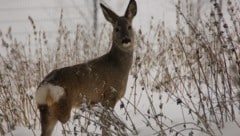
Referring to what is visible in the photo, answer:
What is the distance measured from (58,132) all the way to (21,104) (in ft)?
2.67

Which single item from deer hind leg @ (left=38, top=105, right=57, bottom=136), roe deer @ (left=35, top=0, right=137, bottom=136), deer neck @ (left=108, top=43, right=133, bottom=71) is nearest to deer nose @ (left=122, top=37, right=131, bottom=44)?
roe deer @ (left=35, top=0, right=137, bottom=136)

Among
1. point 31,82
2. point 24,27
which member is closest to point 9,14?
point 24,27

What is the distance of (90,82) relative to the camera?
192 inches

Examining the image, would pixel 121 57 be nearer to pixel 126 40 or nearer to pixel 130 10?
pixel 126 40

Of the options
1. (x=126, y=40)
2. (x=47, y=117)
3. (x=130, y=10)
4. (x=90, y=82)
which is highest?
(x=130, y=10)

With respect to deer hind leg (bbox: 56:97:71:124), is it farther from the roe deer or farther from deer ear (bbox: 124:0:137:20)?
deer ear (bbox: 124:0:137:20)

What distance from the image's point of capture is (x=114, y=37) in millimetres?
5488

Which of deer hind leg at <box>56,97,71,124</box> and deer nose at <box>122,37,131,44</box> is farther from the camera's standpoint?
deer nose at <box>122,37,131,44</box>

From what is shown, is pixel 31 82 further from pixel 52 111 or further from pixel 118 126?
pixel 118 126

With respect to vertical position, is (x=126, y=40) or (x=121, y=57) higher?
(x=126, y=40)

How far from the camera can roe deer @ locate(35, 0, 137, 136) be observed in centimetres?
448

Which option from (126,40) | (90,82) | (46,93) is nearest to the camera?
(46,93)

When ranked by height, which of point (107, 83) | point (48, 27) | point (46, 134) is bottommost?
point (48, 27)

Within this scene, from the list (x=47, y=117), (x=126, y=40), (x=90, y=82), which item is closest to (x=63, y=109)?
(x=47, y=117)
